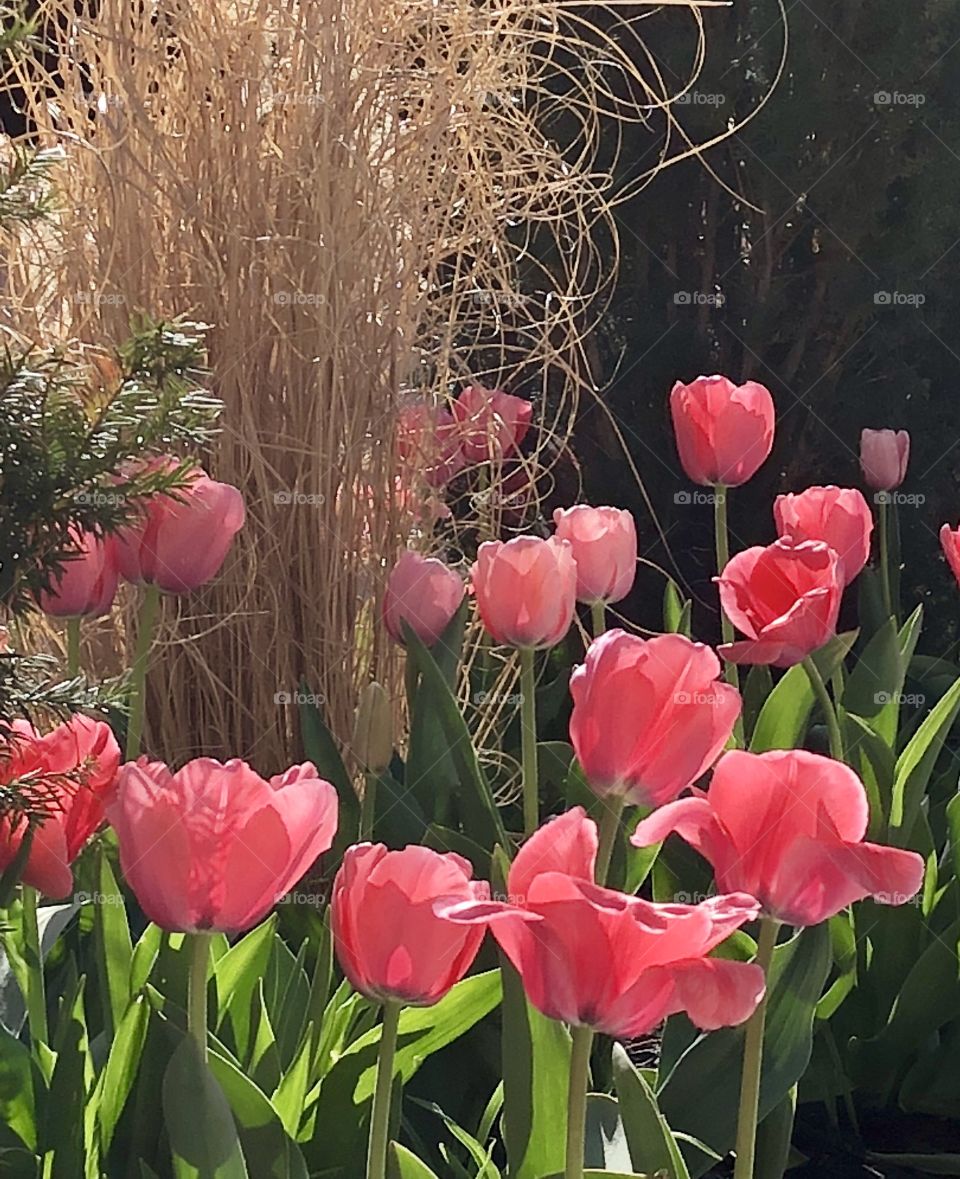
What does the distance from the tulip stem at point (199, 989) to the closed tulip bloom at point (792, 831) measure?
0.70 feet

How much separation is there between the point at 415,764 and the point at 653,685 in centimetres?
55

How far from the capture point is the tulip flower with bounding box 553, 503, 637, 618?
1.43 m

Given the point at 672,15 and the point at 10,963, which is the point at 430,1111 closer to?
the point at 10,963

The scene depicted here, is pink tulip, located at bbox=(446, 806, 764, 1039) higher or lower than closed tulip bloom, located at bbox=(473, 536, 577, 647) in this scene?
higher

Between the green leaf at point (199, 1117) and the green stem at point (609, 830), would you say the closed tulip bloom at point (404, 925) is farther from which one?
the green stem at point (609, 830)

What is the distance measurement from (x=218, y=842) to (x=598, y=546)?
720 millimetres

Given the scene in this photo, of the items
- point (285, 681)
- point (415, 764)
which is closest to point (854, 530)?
point (415, 764)

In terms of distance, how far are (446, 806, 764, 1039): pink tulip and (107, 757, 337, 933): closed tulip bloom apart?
0.14 meters

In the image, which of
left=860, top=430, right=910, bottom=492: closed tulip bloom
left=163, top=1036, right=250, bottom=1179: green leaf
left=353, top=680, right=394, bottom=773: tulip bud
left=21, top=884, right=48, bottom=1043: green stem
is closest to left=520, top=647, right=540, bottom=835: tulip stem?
left=353, top=680, right=394, bottom=773: tulip bud

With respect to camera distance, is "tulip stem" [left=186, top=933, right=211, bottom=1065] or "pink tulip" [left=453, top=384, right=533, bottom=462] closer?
"tulip stem" [left=186, top=933, right=211, bottom=1065]

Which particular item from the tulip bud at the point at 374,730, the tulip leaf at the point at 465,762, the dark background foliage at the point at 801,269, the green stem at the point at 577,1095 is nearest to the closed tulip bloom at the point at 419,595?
the tulip leaf at the point at 465,762

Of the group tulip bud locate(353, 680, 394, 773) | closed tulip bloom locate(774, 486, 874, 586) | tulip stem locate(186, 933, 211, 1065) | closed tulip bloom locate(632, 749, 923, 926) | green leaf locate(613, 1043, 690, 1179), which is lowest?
green leaf locate(613, 1043, 690, 1179)

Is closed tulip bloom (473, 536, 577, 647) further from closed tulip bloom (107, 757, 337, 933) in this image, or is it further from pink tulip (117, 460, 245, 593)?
closed tulip bloom (107, 757, 337, 933)

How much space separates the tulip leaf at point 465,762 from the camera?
131 centimetres
